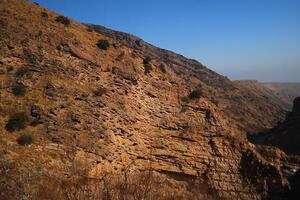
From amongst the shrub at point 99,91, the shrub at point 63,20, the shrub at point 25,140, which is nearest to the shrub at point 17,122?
the shrub at point 25,140

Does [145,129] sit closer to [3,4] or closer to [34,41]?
[34,41]

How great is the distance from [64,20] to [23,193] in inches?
715

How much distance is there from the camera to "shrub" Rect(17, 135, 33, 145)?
16.8 metres

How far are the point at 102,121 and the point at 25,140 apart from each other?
5846 millimetres

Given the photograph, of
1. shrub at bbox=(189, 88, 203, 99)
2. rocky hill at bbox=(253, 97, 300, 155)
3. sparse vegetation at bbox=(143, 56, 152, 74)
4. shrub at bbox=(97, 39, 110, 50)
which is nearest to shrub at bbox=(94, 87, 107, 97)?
shrub at bbox=(97, 39, 110, 50)

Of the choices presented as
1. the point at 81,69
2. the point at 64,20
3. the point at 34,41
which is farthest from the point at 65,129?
the point at 64,20

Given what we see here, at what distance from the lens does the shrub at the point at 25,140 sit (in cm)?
1675

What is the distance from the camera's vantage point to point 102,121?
21.6 meters

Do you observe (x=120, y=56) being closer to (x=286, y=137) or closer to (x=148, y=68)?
(x=148, y=68)

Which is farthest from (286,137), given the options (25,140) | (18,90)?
(25,140)

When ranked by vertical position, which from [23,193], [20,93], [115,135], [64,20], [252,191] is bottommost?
[252,191]

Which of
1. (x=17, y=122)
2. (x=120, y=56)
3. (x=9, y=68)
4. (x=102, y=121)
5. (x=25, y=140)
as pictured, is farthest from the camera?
(x=120, y=56)

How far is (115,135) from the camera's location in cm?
2214

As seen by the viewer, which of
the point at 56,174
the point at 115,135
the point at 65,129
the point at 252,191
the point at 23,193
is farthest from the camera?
the point at 252,191
